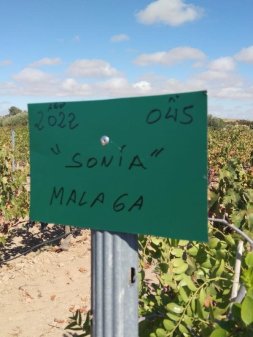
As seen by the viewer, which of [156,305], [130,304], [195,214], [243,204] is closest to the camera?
[195,214]

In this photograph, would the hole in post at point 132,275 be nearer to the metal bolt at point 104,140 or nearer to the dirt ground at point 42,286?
the metal bolt at point 104,140

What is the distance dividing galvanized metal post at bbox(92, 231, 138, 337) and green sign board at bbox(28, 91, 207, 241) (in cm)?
4

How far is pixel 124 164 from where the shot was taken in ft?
3.38

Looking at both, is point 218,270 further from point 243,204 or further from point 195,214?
point 243,204

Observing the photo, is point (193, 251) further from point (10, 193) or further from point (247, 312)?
point (10, 193)

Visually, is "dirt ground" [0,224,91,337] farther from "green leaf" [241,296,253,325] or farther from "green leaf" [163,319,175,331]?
"green leaf" [241,296,253,325]

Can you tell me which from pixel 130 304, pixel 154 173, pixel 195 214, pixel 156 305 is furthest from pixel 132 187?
pixel 156 305

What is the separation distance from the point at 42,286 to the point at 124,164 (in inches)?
165

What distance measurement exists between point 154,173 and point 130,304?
1.09 ft

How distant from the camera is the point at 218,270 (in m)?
1.31

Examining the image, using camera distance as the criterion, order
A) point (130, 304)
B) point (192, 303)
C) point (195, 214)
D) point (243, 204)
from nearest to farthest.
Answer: point (195, 214) < point (130, 304) < point (192, 303) < point (243, 204)

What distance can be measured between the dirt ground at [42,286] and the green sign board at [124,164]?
2888 millimetres

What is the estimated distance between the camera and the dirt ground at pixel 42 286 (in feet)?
13.3

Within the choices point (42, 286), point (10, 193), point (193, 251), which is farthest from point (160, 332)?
point (10, 193)
